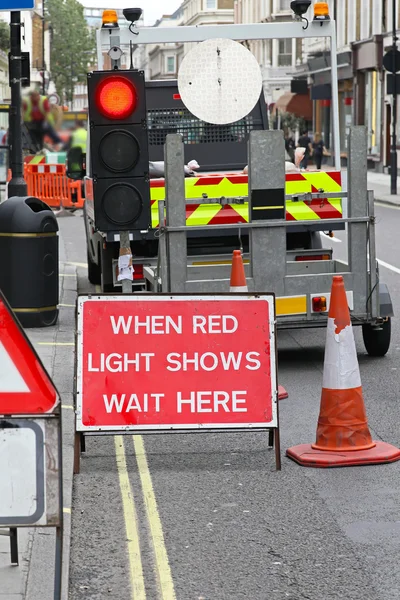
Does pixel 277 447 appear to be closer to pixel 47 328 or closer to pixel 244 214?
pixel 244 214

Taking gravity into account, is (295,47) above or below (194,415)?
above

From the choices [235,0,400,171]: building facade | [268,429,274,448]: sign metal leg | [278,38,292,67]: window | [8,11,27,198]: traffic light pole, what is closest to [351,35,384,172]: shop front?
[235,0,400,171]: building facade

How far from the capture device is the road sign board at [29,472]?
4.28 m

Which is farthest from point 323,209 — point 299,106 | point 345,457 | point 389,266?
point 299,106

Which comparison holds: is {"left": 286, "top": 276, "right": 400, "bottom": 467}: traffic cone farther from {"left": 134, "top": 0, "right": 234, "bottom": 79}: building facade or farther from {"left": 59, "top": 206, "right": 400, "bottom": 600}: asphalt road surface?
{"left": 134, "top": 0, "right": 234, "bottom": 79}: building facade

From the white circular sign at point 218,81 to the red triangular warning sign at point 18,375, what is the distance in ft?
21.6

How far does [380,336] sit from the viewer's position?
33.9ft

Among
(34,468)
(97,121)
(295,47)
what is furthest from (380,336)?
(295,47)

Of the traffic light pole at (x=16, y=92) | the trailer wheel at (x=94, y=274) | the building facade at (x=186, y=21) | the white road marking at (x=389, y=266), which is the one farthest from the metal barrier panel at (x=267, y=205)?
the building facade at (x=186, y=21)

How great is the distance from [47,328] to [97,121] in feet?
10.7

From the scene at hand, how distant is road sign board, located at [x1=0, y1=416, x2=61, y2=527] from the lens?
168 inches

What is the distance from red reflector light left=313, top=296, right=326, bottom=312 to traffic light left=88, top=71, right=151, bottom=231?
158 cm

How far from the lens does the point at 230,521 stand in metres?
5.93

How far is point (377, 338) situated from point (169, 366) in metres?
3.95
